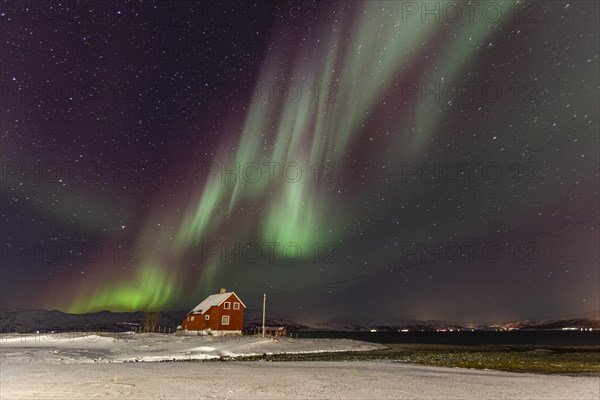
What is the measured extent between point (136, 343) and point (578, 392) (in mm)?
37875

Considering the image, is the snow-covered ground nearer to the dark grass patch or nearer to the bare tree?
the dark grass patch

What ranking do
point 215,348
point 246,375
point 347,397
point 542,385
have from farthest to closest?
point 215,348, point 246,375, point 542,385, point 347,397

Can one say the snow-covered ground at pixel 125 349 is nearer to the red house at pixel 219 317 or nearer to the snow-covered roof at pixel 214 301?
the red house at pixel 219 317

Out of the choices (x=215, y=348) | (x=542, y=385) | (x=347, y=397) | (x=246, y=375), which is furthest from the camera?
(x=215, y=348)

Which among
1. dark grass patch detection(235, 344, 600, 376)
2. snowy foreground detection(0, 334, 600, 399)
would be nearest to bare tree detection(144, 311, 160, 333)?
dark grass patch detection(235, 344, 600, 376)

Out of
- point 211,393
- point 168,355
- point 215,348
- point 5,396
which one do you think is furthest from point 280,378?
point 215,348

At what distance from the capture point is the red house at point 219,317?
70.8 meters

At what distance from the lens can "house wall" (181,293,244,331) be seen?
7094 centimetres

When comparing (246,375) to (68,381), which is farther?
(246,375)

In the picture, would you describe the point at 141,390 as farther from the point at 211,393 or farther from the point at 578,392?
Result: the point at 578,392

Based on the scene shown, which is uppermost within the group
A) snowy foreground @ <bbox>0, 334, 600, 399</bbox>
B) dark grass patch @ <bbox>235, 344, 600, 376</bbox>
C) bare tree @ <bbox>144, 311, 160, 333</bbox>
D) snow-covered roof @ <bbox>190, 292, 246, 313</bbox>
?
snow-covered roof @ <bbox>190, 292, 246, 313</bbox>

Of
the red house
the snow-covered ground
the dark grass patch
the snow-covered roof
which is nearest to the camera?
the dark grass patch

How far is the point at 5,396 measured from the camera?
1375 centimetres

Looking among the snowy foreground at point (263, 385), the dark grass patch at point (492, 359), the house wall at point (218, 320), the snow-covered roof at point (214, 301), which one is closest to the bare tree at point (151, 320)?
the house wall at point (218, 320)
